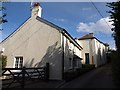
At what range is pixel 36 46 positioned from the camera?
663 inches

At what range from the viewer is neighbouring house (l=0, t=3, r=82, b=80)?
1559 centimetres

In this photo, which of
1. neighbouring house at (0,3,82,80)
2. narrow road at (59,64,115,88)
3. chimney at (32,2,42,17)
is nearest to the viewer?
narrow road at (59,64,115,88)

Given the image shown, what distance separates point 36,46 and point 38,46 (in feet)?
0.85

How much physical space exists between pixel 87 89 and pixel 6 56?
1146 cm

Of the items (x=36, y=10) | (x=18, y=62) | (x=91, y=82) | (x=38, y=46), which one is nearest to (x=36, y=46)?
(x=38, y=46)

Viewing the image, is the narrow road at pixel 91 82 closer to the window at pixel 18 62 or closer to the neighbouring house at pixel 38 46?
the neighbouring house at pixel 38 46

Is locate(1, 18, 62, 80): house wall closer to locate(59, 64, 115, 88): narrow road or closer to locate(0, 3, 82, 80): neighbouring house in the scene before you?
locate(0, 3, 82, 80): neighbouring house

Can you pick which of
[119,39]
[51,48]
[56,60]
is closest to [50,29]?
[51,48]

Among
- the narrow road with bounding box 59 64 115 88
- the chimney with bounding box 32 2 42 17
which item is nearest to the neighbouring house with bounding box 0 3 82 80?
the chimney with bounding box 32 2 42 17

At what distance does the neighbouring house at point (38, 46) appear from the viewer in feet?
51.2

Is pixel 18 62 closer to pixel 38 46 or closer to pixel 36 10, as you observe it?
pixel 38 46

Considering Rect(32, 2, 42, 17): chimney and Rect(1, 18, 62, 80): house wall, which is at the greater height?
Rect(32, 2, 42, 17): chimney

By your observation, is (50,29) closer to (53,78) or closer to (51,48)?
(51,48)

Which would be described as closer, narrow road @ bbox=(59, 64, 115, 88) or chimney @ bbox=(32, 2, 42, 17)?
narrow road @ bbox=(59, 64, 115, 88)
